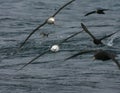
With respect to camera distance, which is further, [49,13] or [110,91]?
[49,13]

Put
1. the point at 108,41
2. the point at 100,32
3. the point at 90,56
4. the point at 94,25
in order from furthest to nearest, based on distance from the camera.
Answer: the point at 94,25 < the point at 100,32 < the point at 108,41 < the point at 90,56

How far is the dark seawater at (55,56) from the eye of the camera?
20266 mm

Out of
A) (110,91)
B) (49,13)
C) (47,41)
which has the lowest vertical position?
(49,13)

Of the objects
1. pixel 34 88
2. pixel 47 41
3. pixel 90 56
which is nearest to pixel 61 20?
pixel 47 41

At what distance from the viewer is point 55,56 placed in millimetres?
24344

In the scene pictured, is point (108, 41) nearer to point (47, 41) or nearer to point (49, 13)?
point (47, 41)

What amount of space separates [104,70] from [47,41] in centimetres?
452

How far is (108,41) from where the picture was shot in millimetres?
25719

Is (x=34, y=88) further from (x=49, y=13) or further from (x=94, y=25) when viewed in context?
(x=49, y=13)

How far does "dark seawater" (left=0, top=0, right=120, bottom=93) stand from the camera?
66.5 ft

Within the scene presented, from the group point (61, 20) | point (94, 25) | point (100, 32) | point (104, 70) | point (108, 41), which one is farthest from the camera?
point (61, 20)

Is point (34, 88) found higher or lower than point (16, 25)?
higher

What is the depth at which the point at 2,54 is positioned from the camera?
24234 millimetres

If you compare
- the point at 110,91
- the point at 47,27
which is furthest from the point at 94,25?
the point at 110,91
